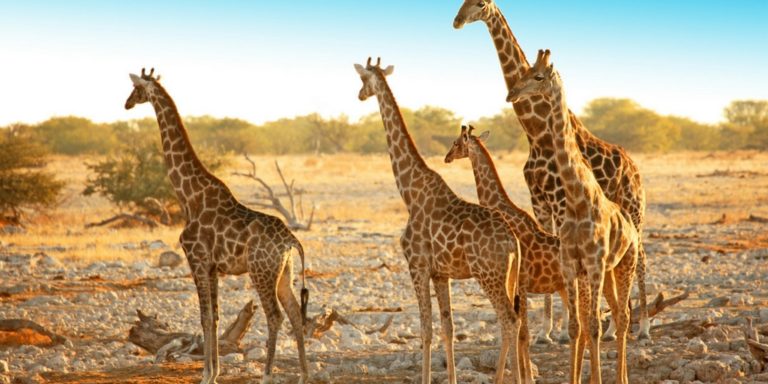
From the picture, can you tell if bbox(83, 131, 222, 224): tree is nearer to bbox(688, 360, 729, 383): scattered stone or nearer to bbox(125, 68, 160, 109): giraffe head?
bbox(125, 68, 160, 109): giraffe head

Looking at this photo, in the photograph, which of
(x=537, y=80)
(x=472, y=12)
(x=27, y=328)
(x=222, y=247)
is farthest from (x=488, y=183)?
(x=27, y=328)

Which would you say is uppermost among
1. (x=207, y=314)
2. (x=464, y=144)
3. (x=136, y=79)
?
(x=136, y=79)

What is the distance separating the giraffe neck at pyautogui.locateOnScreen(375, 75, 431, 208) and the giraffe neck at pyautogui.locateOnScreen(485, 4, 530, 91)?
4.04 ft

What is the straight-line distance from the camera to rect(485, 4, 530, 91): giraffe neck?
8.48 metres

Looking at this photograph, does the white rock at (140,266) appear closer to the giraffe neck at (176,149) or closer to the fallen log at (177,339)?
the fallen log at (177,339)

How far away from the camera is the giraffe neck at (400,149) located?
7531 mm

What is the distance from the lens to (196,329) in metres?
11.1

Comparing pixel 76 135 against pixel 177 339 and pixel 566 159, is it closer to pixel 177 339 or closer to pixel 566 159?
pixel 177 339

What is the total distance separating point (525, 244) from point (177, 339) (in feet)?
11.9

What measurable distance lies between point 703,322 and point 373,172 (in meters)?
27.3

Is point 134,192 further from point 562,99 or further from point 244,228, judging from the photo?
point 562,99

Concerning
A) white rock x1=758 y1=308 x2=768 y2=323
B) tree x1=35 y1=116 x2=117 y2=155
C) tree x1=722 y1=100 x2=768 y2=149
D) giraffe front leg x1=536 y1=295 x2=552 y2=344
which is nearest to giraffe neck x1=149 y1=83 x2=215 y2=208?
giraffe front leg x1=536 y1=295 x2=552 y2=344

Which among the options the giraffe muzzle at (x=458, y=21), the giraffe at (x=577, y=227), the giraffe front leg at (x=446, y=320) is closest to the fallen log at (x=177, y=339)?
the giraffe front leg at (x=446, y=320)

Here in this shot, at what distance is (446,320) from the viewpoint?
712 centimetres
